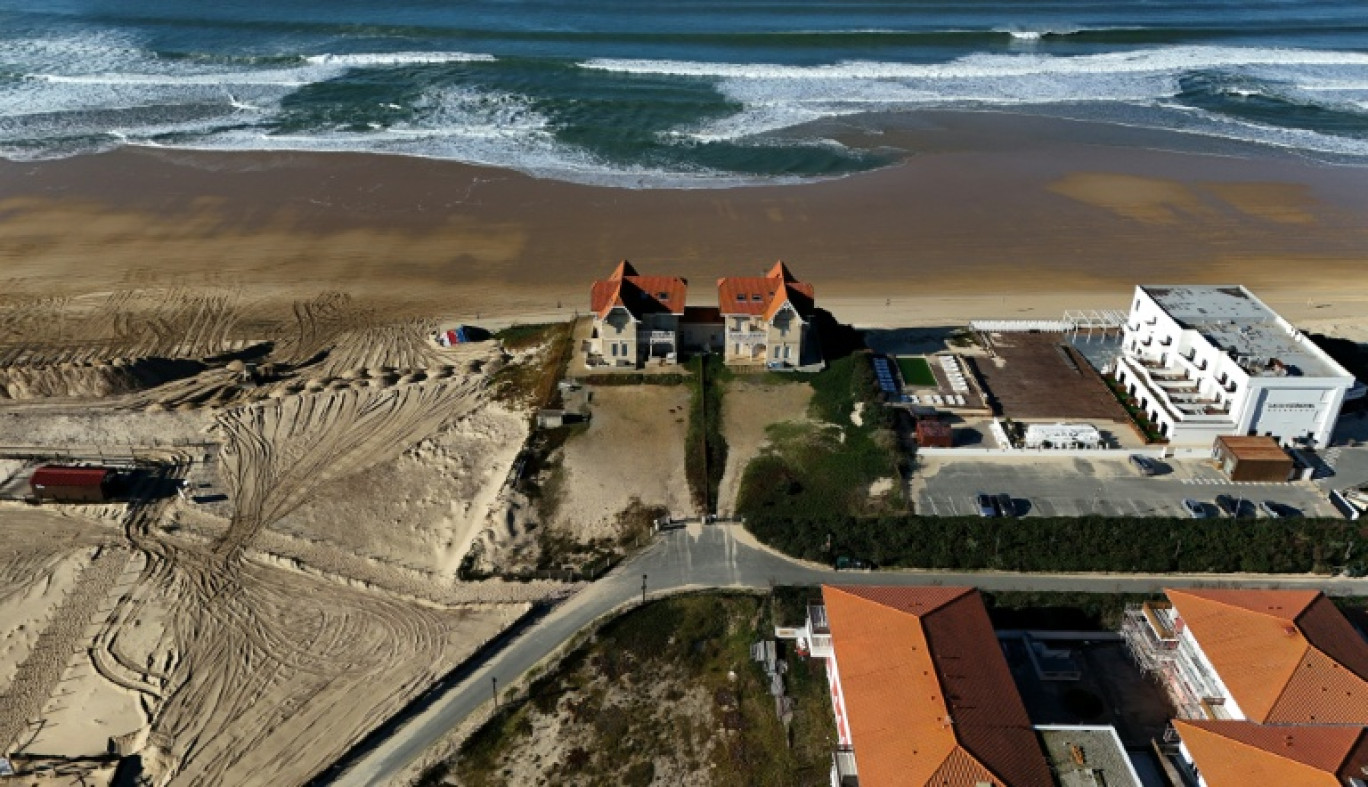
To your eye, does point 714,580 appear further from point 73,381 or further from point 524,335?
point 73,381

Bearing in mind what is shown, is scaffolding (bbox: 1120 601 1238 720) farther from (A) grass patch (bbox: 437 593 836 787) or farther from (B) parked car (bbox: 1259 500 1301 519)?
(A) grass patch (bbox: 437 593 836 787)

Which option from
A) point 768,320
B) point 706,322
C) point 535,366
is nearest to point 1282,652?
point 768,320

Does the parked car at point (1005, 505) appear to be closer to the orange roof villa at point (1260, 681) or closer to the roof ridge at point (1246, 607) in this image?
the orange roof villa at point (1260, 681)

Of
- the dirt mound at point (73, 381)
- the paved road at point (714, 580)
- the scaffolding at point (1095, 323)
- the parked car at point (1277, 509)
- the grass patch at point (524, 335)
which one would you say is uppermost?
the scaffolding at point (1095, 323)

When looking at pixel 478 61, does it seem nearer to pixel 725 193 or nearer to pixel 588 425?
pixel 725 193

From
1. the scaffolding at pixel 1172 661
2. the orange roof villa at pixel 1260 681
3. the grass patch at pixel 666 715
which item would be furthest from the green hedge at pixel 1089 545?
the grass patch at pixel 666 715

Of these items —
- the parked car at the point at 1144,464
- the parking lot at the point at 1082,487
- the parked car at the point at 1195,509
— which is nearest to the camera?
the parked car at the point at 1195,509

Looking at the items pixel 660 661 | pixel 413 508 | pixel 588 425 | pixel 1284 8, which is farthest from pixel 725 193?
pixel 1284 8
